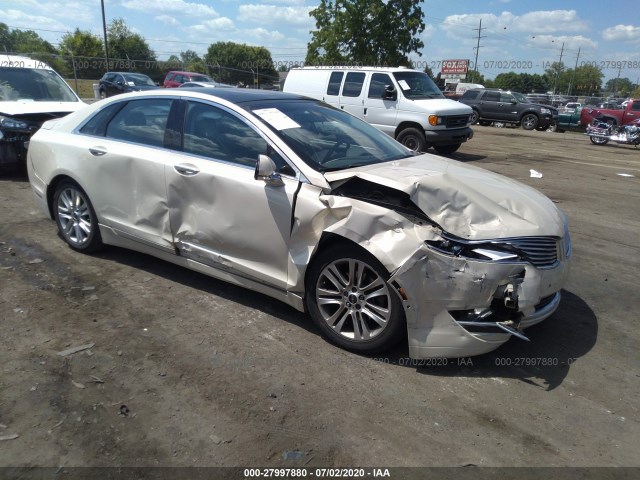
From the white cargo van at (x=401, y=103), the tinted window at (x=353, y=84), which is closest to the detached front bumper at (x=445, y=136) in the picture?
the white cargo van at (x=401, y=103)

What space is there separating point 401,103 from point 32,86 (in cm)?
788

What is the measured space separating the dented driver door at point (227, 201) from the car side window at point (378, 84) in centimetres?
886

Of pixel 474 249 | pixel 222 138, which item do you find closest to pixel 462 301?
pixel 474 249

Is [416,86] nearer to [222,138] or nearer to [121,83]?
[222,138]

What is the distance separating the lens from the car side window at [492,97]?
81.1 feet

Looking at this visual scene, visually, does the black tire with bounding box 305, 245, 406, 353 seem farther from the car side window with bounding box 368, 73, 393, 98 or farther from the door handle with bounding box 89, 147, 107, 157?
the car side window with bounding box 368, 73, 393, 98

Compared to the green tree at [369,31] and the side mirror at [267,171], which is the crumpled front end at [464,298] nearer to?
the side mirror at [267,171]

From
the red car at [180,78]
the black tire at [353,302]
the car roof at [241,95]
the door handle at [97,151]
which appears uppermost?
the red car at [180,78]

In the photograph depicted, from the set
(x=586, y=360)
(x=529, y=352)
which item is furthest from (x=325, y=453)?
(x=586, y=360)

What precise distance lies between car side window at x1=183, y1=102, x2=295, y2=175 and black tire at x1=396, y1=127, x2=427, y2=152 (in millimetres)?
8485

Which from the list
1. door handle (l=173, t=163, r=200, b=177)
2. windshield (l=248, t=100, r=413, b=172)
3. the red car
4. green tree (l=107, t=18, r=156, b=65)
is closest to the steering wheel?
windshield (l=248, t=100, r=413, b=172)

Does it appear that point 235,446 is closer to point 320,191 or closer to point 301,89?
point 320,191

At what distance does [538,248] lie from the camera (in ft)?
11.0

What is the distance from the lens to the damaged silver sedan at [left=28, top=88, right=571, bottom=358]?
3.16m
